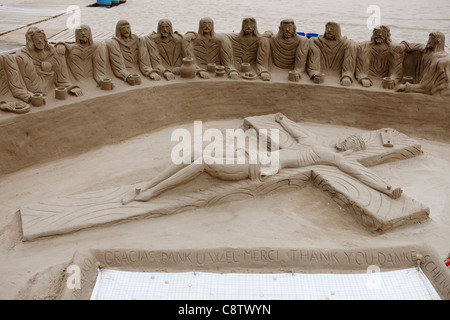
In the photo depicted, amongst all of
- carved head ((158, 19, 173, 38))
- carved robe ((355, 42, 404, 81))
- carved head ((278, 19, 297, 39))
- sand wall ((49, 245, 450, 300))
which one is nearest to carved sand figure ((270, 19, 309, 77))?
carved head ((278, 19, 297, 39))

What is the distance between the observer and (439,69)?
6.89 m

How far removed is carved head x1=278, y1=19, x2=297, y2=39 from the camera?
25.4 ft

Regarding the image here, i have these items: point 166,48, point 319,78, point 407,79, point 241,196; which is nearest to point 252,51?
point 319,78

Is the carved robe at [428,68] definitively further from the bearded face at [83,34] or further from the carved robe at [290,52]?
the bearded face at [83,34]

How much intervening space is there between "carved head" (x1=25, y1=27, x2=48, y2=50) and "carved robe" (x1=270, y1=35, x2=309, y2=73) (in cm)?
407

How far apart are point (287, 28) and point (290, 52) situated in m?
0.47

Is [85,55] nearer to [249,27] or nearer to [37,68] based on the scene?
[37,68]

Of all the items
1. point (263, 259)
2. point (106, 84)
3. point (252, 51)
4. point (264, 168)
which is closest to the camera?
point (263, 259)

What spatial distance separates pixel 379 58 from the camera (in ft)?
25.4

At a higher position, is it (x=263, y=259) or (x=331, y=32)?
(x=331, y=32)

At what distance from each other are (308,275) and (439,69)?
15.9 feet

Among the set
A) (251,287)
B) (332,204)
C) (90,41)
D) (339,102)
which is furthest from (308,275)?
(90,41)

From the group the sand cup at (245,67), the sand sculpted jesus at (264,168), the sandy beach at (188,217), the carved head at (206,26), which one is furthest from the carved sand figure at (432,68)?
the carved head at (206,26)

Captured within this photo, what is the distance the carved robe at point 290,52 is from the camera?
25.8 feet
